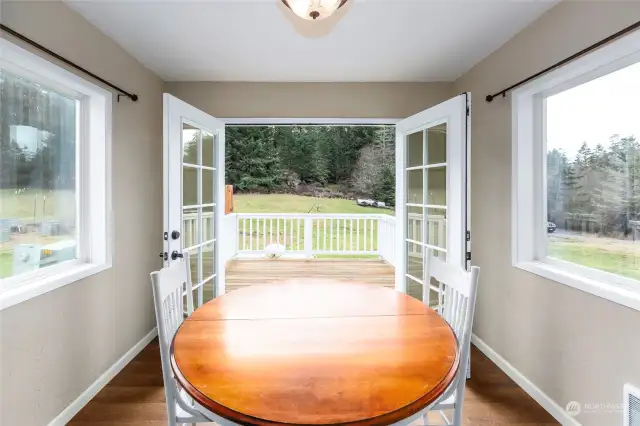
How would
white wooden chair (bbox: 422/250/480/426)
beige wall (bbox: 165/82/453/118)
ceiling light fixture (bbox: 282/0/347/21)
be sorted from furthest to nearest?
beige wall (bbox: 165/82/453/118)
white wooden chair (bbox: 422/250/480/426)
ceiling light fixture (bbox: 282/0/347/21)

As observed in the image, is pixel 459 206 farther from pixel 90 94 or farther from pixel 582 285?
pixel 90 94

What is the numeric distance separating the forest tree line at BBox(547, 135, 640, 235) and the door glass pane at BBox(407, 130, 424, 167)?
930 millimetres

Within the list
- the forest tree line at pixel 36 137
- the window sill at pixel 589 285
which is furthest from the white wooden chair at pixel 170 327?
the window sill at pixel 589 285

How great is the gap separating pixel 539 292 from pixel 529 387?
618 millimetres

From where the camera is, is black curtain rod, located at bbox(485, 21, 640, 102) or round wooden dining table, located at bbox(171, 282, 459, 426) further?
black curtain rod, located at bbox(485, 21, 640, 102)

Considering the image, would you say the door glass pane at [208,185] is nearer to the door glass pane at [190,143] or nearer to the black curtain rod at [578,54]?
the door glass pane at [190,143]

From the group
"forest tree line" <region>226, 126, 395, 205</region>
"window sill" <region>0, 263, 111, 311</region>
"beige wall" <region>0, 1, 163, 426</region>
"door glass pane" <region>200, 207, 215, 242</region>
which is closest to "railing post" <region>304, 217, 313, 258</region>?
"forest tree line" <region>226, 126, 395, 205</region>

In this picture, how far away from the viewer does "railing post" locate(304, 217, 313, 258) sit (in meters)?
6.32

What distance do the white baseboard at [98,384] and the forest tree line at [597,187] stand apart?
311 cm

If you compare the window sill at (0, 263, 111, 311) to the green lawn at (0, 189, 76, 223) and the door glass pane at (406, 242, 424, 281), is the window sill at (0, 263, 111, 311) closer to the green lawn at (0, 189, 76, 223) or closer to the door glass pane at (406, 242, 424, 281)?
the green lawn at (0, 189, 76, 223)

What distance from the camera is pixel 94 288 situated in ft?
7.23

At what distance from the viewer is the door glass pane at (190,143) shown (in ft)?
8.61

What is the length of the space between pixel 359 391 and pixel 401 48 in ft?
7.72

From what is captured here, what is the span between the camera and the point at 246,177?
8.52 meters
